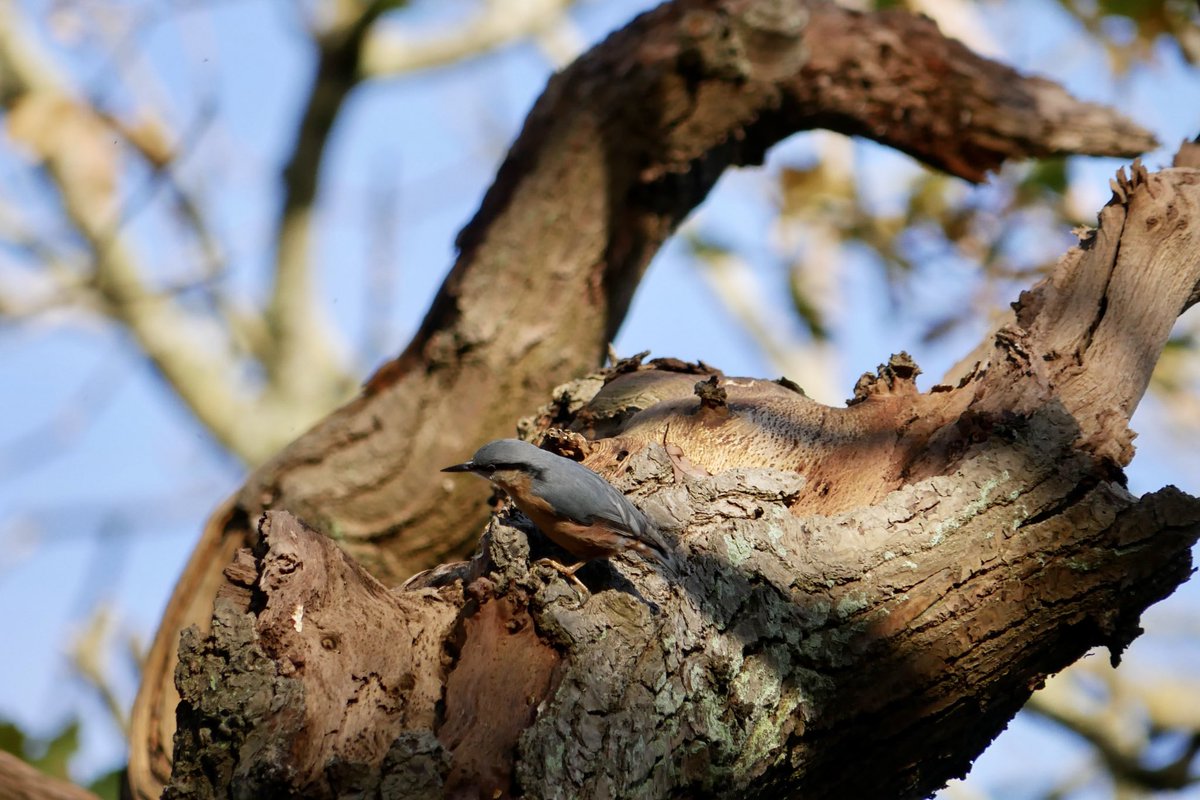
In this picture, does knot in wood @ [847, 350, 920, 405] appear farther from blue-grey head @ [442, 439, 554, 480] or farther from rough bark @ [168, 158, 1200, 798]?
blue-grey head @ [442, 439, 554, 480]

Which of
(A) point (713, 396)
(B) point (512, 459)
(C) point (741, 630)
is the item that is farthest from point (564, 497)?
(A) point (713, 396)

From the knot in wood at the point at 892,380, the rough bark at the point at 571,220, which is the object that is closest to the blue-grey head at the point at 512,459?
the knot in wood at the point at 892,380

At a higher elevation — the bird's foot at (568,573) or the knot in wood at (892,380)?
the knot in wood at (892,380)

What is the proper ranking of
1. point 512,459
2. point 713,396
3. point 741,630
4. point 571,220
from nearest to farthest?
point 741,630
point 512,459
point 713,396
point 571,220

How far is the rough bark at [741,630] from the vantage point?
1506 millimetres

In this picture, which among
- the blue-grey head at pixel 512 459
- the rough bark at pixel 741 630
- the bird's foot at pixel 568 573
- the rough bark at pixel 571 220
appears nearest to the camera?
the rough bark at pixel 741 630

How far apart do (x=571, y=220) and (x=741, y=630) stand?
1.76 m

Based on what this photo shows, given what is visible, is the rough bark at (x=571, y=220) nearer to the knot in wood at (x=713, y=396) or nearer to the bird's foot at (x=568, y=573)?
the knot in wood at (x=713, y=396)

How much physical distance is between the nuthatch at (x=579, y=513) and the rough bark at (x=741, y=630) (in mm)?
42

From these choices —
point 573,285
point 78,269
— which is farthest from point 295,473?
point 78,269

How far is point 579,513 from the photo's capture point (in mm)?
1717

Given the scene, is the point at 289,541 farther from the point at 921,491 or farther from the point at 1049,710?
the point at 1049,710

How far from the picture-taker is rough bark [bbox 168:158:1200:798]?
1.51m

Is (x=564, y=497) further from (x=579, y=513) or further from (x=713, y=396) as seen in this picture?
(x=713, y=396)
